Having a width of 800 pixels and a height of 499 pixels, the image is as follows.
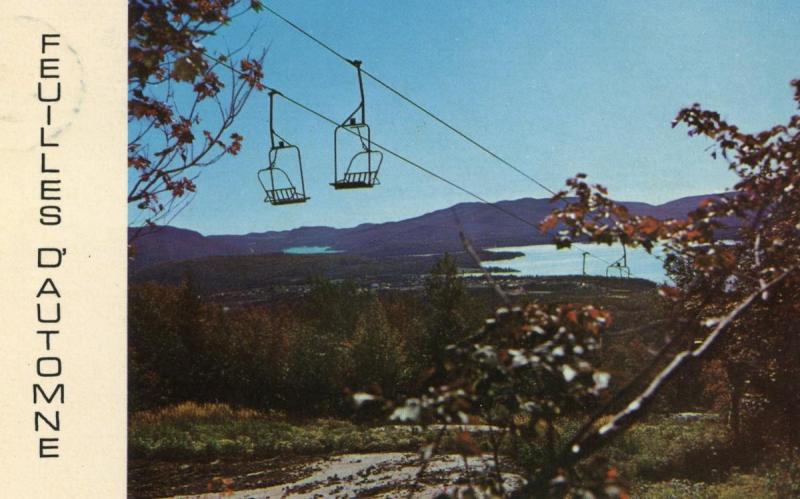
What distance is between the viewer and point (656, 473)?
28.7 ft

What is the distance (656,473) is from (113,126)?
27.3 feet

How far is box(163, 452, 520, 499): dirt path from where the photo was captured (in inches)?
330

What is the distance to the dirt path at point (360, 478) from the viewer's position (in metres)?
8.38

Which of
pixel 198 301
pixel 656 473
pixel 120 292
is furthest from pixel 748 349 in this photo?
pixel 198 301

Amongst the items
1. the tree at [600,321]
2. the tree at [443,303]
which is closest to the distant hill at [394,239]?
the tree at [443,303]

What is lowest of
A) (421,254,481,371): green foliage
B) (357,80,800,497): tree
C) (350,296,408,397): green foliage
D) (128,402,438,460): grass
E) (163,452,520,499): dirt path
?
(128,402,438,460): grass

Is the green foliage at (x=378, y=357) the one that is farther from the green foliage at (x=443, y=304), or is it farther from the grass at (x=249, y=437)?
the green foliage at (x=443, y=304)

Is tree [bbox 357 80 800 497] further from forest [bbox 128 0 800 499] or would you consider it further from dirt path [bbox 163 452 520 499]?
dirt path [bbox 163 452 520 499]

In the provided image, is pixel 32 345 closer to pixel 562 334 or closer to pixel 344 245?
pixel 562 334

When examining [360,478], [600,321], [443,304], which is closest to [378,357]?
[443,304]

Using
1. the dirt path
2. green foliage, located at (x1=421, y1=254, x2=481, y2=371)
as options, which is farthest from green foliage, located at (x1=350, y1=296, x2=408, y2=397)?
the dirt path

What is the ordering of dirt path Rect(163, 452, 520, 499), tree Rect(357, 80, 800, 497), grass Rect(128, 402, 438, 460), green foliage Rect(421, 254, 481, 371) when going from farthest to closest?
green foliage Rect(421, 254, 481, 371)
grass Rect(128, 402, 438, 460)
dirt path Rect(163, 452, 520, 499)
tree Rect(357, 80, 800, 497)

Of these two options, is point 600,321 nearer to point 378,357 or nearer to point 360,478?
point 360,478

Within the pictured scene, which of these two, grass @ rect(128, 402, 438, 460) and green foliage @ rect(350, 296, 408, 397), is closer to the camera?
grass @ rect(128, 402, 438, 460)
